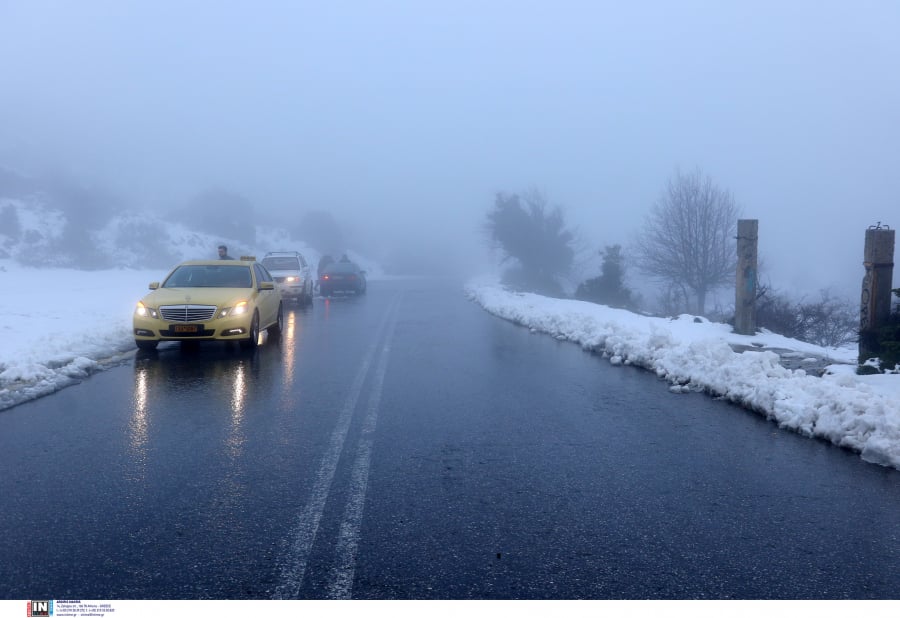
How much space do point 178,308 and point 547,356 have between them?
6.49m

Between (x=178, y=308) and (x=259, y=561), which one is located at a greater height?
(x=178, y=308)

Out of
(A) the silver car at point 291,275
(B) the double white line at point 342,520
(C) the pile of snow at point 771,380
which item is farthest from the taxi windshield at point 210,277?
(A) the silver car at point 291,275

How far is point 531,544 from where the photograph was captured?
14.3 ft

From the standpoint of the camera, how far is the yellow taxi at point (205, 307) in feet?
41.5

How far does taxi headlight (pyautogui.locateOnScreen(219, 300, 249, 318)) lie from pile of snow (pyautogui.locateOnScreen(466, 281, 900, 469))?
645 centimetres

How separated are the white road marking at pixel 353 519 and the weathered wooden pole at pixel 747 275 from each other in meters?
8.86

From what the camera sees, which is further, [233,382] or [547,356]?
[547,356]


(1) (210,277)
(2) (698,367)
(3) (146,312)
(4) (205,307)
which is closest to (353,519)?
(2) (698,367)

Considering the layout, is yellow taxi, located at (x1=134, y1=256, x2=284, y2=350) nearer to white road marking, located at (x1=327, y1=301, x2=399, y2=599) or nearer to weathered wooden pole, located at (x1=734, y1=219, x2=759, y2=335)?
white road marking, located at (x1=327, y1=301, x2=399, y2=599)

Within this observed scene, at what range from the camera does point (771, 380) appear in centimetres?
875

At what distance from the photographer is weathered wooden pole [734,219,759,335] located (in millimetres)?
14273

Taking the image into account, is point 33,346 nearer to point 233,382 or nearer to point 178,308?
point 178,308

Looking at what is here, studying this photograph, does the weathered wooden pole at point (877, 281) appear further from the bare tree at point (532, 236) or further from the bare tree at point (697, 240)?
the bare tree at point (532, 236)
